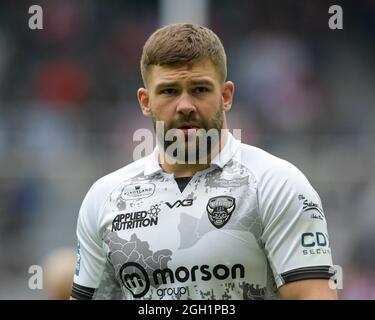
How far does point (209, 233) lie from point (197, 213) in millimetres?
113

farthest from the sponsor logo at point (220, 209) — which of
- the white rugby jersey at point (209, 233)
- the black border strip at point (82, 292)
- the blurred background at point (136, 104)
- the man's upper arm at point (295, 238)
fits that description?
the blurred background at point (136, 104)

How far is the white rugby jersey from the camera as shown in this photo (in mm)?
3496

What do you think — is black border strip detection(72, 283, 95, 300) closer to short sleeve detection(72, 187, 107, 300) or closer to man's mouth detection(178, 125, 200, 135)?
short sleeve detection(72, 187, 107, 300)

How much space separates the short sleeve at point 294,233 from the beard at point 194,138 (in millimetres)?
329

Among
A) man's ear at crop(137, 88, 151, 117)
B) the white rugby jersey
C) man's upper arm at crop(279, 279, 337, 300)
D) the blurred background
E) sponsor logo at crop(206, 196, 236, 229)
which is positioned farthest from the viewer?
the blurred background

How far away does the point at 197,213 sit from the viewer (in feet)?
12.1

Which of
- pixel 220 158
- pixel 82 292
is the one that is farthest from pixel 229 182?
pixel 82 292

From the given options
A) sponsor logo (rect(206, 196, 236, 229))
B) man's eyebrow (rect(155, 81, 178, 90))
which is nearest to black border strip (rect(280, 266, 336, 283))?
sponsor logo (rect(206, 196, 236, 229))

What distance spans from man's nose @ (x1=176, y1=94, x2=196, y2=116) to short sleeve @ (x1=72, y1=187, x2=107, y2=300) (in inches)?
21.7

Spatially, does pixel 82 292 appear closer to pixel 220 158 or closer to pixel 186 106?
pixel 220 158

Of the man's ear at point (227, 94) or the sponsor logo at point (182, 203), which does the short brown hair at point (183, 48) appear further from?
the sponsor logo at point (182, 203)

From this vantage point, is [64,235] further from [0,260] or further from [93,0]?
[93,0]

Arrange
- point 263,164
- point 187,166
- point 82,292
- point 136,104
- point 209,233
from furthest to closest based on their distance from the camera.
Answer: point 136,104 → point 82,292 → point 187,166 → point 263,164 → point 209,233
